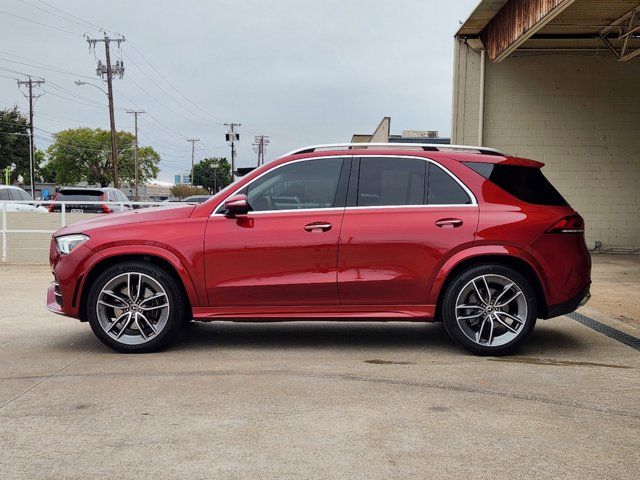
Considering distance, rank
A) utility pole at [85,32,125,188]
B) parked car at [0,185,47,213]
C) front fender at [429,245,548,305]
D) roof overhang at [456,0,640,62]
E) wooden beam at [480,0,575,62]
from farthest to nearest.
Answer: utility pole at [85,32,125,188] → parked car at [0,185,47,213] → roof overhang at [456,0,640,62] → wooden beam at [480,0,575,62] → front fender at [429,245,548,305]

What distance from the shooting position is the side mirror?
5836 mm

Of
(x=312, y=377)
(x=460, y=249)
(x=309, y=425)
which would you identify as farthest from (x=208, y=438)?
(x=460, y=249)

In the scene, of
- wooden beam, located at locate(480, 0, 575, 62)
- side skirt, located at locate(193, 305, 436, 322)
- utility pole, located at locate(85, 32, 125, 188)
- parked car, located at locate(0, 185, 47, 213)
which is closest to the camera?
side skirt, located at locate(193, 305, 436, 322)

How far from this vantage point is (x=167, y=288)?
19.3 feet

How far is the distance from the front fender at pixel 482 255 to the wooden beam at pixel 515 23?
6390mm

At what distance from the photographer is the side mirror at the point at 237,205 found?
19.1ft

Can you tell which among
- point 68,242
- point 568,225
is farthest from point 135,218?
point 568,225

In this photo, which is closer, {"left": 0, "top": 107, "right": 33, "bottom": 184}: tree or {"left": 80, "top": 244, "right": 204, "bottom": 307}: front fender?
{"left": 80, "top": 244, "right": 204, "bottom": 307}: front fender

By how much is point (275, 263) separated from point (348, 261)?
2.01 ft

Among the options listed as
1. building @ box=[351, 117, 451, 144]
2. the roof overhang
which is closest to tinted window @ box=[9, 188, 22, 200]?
building @ box=[351, 117, 451, 144]

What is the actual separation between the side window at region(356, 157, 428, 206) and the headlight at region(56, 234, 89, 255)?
94.1 inches

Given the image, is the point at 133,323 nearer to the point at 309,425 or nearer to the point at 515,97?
the point at 309,425

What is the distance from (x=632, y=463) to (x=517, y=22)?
447 inches

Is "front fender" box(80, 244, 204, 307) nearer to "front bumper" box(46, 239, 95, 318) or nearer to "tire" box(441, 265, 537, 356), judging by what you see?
"front bumper" box(46, 239, 95, 318)
